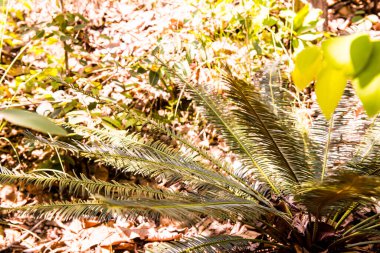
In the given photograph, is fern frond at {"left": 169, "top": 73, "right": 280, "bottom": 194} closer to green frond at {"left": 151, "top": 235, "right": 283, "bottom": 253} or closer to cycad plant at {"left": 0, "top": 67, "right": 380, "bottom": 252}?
cycad plant at {"left": 0, "top": 67, "right": 380, "bottom": 252}

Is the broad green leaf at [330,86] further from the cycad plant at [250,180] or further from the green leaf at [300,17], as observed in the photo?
the green leaf at [300,17]

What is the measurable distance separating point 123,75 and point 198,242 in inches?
86.7

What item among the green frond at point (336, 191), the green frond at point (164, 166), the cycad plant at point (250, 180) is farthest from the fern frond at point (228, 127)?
the green frond at point (336, 191)

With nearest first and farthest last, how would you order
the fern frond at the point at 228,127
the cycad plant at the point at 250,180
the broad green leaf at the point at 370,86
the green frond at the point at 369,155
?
the broad green leaf at the point at 370,86
the cycad plant at the point at 250,180
the green frond at the point at 369,155
the fern frond at the point at 228,127

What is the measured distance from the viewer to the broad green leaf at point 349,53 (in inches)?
19.9

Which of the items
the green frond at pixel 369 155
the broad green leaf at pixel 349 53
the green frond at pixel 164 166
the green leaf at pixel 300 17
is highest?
the green leaf at pixel 300 17

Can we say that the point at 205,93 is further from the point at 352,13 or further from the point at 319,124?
the point at 352,13

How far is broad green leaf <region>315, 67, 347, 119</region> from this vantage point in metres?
0.53

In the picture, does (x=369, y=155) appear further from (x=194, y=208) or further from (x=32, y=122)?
(x=32, y=122)

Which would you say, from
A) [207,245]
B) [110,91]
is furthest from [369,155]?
[110,91]

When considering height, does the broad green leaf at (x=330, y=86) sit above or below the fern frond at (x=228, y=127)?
above

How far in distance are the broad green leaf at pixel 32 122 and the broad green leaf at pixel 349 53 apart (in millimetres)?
347

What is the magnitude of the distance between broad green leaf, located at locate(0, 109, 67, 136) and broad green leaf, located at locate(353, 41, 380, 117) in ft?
1.21

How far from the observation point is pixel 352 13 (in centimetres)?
395
